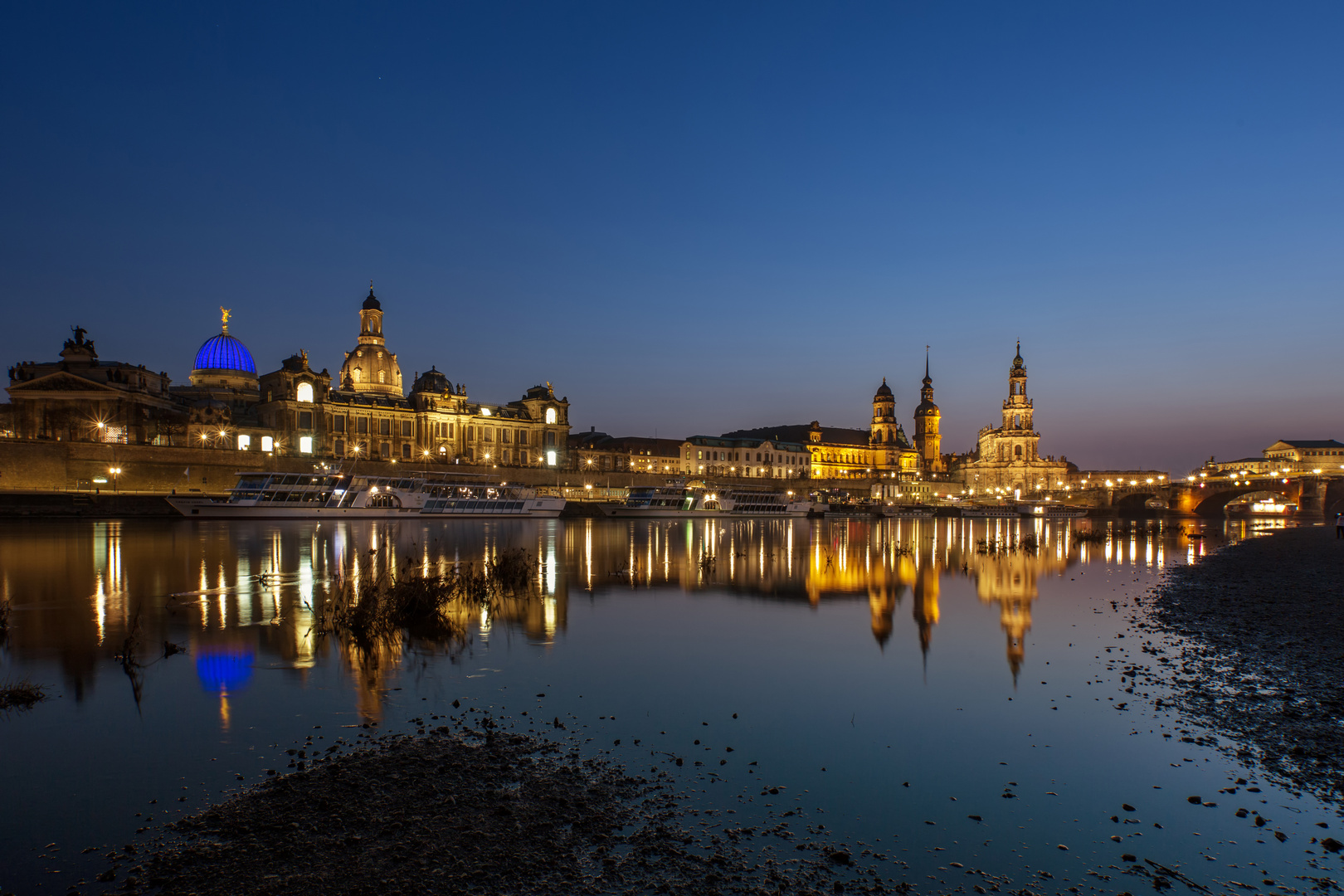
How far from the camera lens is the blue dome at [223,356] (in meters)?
Result: 111

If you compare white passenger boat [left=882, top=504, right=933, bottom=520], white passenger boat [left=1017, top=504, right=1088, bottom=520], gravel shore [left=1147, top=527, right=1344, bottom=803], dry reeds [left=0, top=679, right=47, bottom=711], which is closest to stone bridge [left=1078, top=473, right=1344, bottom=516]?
white passenger boat [left=1017, top=504, right=1088, bottom=520]

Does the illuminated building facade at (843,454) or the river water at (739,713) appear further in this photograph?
the illuminated building facade at (843,454)

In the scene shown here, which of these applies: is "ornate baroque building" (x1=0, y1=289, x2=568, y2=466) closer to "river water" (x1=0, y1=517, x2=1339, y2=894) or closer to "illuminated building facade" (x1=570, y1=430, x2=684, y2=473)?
"illuminated building facade" (x1=570, y1=430, x2=684, y2=473)

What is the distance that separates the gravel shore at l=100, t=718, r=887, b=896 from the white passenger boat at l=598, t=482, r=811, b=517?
8142 centimetres

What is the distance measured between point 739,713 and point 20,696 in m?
10.2

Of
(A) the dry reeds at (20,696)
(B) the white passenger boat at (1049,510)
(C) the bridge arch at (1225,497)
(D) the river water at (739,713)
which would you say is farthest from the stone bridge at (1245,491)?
(A) the dry reeds at (20,696)

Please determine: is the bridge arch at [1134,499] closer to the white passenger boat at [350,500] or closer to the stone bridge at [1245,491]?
the stone bridge at [1245,491]

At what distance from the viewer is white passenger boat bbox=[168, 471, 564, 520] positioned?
65.7m

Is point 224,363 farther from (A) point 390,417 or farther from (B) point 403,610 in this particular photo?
(B) point 403,610

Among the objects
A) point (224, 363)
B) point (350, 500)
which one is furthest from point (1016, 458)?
point (224, 363)

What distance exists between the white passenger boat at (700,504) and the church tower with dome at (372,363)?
54.2 metres

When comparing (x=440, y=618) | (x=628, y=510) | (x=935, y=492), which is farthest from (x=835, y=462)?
(x=440, y=618)

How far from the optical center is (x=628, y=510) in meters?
89.7

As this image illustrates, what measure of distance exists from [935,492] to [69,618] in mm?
193420
